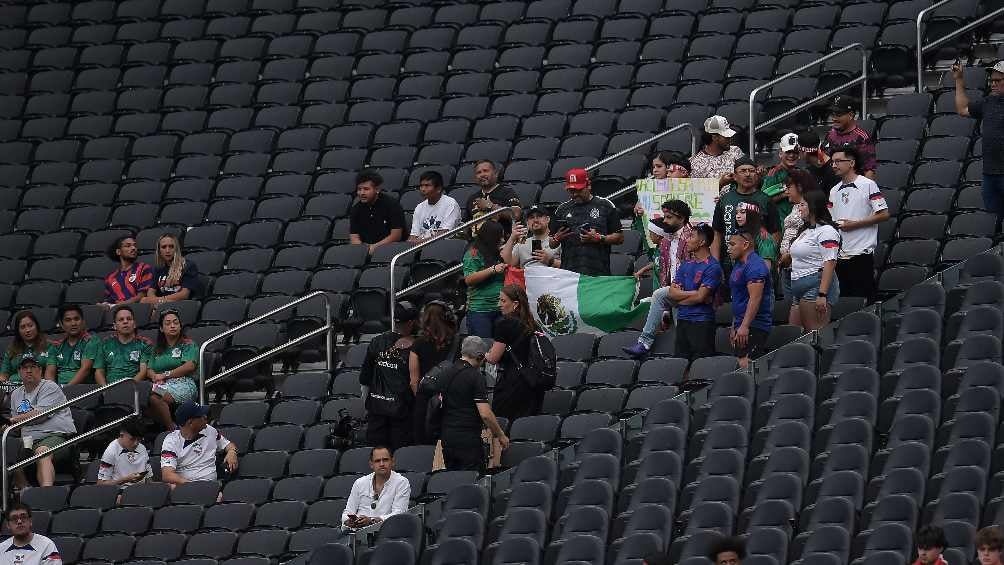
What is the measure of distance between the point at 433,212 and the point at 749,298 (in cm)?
371

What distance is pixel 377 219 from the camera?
17.7m

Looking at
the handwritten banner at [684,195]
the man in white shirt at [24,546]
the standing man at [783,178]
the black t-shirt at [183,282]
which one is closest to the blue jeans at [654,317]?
the handwritten banner at [684,195]

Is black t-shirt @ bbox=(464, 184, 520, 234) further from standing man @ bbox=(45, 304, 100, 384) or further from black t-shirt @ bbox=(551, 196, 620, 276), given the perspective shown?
standing man @ bbox=(45, 304, 100, 384)

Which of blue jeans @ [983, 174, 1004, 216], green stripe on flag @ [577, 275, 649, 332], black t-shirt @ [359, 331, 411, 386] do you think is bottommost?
green stripe on flag @ [577, 275, 649, 332]

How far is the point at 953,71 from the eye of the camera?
16.5m

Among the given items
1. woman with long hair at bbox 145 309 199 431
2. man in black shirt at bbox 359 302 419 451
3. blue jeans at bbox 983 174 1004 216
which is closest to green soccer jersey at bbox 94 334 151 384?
woman with long hair at bbox 145 309 199 431

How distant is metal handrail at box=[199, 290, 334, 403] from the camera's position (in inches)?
639

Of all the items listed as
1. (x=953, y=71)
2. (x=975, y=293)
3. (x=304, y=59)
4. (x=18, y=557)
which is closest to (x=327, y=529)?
(x=18, y=557)

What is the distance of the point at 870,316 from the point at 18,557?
5840 mm

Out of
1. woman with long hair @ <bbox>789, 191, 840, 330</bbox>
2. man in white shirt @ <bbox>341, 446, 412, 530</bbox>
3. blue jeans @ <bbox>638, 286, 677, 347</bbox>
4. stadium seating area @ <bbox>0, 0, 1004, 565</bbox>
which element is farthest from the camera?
blue jeans @ <bbox>638, 286, 677, 347</bbox>

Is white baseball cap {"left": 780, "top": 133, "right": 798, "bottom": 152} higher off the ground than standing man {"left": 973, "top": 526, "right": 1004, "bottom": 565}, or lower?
lower

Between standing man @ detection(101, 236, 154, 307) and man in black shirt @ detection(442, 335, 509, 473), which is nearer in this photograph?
man in black shirt @ detection(442, 335, 509, 473)

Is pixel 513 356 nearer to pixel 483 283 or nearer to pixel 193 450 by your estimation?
pixel 483 283

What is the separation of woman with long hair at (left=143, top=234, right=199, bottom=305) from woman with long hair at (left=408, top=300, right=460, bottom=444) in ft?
11.2
